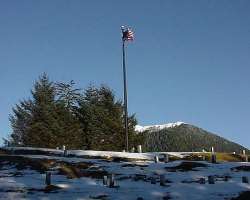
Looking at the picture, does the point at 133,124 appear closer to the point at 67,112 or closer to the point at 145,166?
the point at 67,112

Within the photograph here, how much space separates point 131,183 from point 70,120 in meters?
46.6

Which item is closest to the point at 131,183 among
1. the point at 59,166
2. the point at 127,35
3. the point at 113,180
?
the point at 113,180

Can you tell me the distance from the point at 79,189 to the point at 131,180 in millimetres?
5717

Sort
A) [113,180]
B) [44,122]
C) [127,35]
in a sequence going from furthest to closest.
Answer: [44,122] < [127,35] < [113,180]

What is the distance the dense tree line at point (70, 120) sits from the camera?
77750 mm

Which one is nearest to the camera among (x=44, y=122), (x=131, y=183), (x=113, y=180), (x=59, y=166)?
(x=113, y=180)

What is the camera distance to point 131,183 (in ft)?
117

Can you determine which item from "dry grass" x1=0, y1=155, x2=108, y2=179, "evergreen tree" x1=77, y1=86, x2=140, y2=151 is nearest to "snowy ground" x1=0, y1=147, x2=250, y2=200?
"dry grass" x1=0, y1=155, x2=108, y2=179

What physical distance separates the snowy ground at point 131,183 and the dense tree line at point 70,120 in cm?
3095

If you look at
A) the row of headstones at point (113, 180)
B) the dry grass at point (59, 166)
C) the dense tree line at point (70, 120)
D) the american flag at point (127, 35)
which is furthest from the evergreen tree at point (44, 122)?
the row of headstones at point (113, 180)

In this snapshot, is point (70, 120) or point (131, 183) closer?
point (131, 183)

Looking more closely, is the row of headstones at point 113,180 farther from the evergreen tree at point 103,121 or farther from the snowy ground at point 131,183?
the evergreen tree at point 103,121

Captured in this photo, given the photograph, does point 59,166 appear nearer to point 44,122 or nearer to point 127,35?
point 127,35

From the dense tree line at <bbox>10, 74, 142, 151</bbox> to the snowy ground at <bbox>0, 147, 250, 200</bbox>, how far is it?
102 feet
